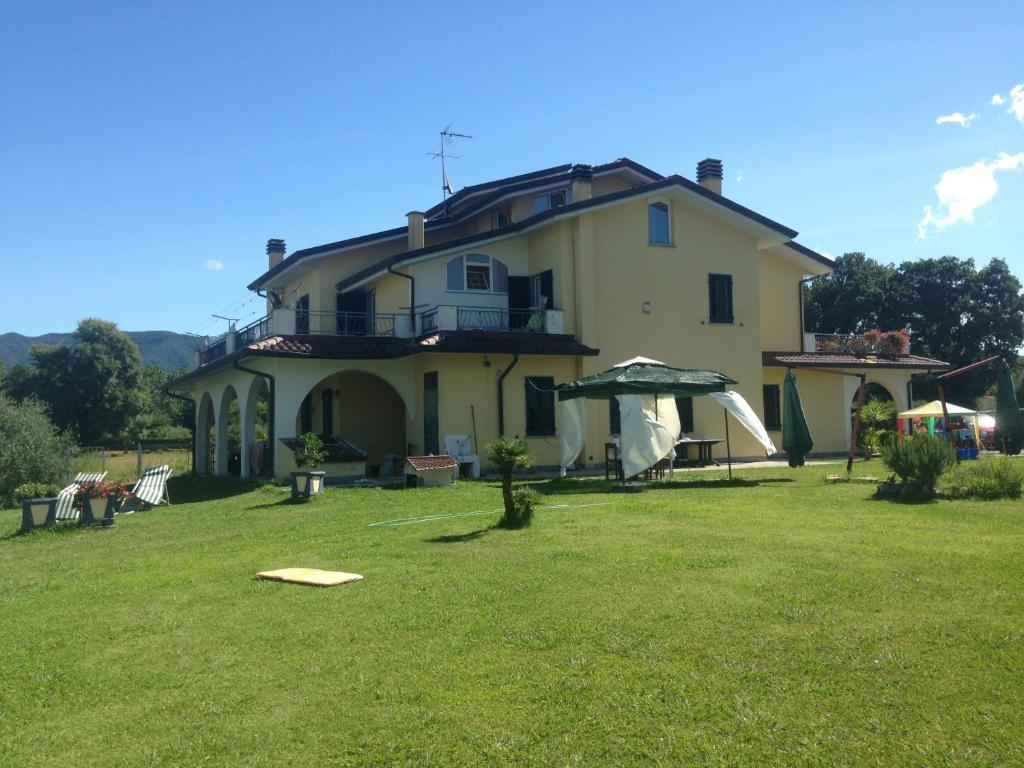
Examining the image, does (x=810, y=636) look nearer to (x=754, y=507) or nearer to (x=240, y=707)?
(x=240, y=707)

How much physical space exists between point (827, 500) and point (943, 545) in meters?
4.35

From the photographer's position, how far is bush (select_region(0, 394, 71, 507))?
22.7 meters

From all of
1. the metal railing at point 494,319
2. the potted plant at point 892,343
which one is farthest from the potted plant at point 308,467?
the potted plant at point 892,343

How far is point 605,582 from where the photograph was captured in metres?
7.54

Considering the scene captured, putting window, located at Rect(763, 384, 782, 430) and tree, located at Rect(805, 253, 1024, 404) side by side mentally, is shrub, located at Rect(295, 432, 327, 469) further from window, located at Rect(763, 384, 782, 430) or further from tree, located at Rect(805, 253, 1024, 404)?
tree, located at Rect(805, 253, 1024, 404)

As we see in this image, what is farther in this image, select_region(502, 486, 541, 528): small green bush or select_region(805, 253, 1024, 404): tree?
select_region(805, 253, 1024, 404): tree

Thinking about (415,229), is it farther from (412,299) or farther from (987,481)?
(987,481)

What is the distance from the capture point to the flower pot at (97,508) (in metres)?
14.5

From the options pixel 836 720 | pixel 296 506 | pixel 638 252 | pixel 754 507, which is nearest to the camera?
pixel 836 720

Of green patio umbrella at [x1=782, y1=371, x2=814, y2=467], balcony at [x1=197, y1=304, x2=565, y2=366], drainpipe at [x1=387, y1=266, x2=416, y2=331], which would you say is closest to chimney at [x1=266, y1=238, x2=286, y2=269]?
balcony at [x1=197, y1=304, x2=565, y2=366]

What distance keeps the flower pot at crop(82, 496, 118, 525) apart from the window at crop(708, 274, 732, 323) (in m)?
17.0

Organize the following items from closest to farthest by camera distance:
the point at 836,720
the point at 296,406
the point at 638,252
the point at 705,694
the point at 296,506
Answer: the point at 836,720 < the point at 705,694 < the point at 296,506 < the point at 296,406 < the point at 638,252

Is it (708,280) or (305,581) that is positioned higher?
(708,280)

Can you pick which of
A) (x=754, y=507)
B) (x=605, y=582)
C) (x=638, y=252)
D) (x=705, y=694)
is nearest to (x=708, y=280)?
(x=638, y=252)
